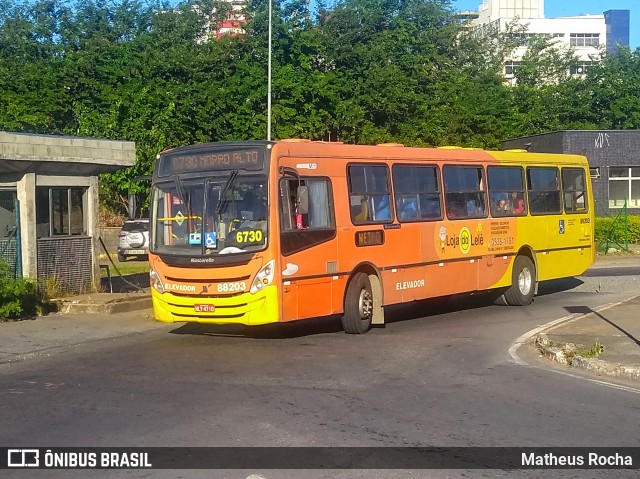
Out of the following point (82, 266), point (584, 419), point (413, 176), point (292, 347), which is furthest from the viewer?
point (82, 266)

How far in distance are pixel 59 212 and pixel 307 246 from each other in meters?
7.20

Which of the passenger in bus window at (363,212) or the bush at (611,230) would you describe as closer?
the passenger in bus window at (363,212)

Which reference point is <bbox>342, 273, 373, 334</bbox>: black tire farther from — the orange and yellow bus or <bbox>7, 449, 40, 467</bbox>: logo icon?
<bbox>7, 449, 40, 467</bbox>: logo icon

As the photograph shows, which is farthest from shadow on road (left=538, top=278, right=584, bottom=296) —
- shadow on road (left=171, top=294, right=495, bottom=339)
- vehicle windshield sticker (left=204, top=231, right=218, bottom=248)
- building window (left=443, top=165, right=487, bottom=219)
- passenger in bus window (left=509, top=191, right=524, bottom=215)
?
vehicle windshield sticker (left=204, top=231, right=218, bottom=248)

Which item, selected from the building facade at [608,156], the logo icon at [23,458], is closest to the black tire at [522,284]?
the logo icon at [23,458]

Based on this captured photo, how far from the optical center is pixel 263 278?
1323 cm

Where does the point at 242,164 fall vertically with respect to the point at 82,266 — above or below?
above

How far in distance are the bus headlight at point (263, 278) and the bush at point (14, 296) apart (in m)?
5.36

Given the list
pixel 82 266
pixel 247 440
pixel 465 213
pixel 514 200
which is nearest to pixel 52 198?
pixel 82 266

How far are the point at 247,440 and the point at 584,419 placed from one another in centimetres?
324

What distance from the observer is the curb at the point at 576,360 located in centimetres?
1120

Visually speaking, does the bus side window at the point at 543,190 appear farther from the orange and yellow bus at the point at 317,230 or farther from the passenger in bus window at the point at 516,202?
the orange and yellow bus at the point at 317,230

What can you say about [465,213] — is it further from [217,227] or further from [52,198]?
[52,198]

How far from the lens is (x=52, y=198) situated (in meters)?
18.8
